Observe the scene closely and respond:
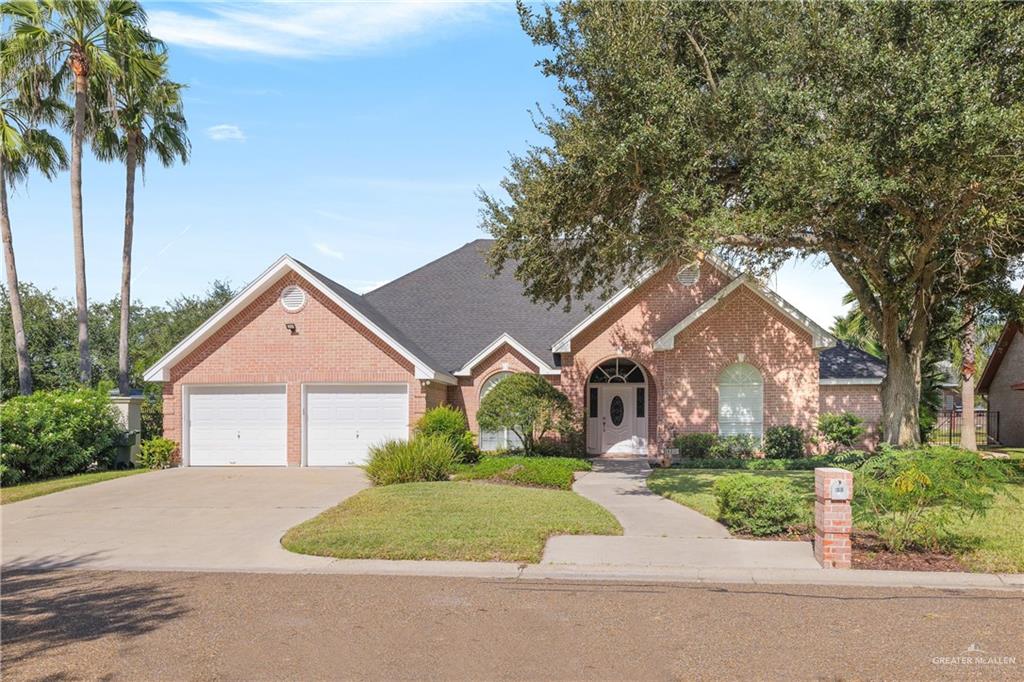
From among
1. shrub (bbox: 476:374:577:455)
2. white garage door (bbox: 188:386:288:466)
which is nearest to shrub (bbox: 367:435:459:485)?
shrub (bbox: 476:374:577:455)

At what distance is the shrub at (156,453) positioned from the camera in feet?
71.1

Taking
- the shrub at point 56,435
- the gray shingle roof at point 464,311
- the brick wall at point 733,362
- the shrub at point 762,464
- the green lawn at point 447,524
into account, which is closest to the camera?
the green lawn at point 447,524

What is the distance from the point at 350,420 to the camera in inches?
879

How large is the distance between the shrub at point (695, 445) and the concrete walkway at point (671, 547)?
27.8 ft

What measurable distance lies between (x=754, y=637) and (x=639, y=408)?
1797cm

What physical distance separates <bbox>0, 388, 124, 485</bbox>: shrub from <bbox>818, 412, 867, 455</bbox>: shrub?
18763 mm

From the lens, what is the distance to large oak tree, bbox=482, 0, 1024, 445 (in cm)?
1217

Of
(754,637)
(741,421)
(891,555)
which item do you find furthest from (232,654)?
(741,421)

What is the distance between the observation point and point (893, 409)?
18.8 m

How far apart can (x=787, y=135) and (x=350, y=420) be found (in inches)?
535

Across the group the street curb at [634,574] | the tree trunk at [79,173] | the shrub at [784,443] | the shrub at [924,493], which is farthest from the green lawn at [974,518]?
the tree trunk at [79,173]

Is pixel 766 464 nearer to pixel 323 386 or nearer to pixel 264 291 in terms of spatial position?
pixel 323 386

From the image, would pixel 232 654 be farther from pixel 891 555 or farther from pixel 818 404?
pixel 818 404

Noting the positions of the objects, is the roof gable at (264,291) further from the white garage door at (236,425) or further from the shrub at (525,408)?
the shrub at (525,408)
